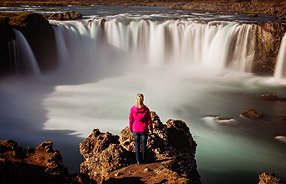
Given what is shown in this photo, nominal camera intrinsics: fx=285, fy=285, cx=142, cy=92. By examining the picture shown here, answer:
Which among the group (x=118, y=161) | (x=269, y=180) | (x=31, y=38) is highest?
(x=31, y=38)

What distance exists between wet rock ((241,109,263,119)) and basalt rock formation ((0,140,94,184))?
1027 cm

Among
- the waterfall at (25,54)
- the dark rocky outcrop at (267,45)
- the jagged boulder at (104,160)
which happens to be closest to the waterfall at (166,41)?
the dark rocky outcrop at (267,45)

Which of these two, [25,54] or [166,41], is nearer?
[25,54]

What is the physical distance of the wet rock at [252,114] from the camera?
13.8m

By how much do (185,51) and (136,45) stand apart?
4.48 meters

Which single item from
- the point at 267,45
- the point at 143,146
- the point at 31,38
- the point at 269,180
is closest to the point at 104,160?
the point at 143,146

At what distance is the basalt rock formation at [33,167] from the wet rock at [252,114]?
10.3 m

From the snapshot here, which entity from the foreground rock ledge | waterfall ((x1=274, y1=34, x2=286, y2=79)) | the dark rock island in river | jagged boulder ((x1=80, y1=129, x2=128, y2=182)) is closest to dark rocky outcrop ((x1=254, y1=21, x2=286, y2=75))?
waterfall ((x1=274, y1=34, x2=286, y2=79))

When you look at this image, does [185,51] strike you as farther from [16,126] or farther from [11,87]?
[16,126]

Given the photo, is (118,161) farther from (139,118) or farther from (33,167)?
(33,167)

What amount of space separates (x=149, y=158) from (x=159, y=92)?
11.6m

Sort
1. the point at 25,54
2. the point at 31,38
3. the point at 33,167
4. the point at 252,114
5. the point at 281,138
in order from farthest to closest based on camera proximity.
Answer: the point at 31,38 < the point at 25,54 < the point at 252,114 < the point at 281,138 < the point at 33,167

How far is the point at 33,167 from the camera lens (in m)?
6.14

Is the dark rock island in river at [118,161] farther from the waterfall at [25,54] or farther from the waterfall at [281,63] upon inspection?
the waterfall at [281,63]
